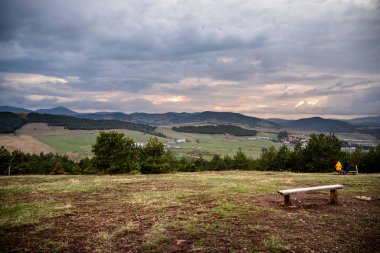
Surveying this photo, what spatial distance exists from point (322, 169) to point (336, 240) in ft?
204

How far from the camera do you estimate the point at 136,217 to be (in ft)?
40.3

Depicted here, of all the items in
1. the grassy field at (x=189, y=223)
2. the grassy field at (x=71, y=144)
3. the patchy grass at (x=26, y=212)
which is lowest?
the grassy field at (x=71, y=144)

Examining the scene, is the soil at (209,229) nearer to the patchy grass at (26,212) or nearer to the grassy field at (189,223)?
the grassy field at (189,223)

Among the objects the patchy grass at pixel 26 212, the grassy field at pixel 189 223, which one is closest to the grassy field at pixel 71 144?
the patchy grass at pixel 26 212

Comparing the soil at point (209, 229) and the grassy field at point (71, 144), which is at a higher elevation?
the soil at point (209, 229)

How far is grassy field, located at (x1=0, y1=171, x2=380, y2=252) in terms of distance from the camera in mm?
8820

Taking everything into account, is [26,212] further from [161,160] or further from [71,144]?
[71,144]

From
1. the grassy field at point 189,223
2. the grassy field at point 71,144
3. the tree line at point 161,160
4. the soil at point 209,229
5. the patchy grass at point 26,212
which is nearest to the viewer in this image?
the soil at point 209,229

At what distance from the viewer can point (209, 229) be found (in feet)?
33.9

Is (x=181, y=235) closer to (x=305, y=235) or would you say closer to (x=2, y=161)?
(x=305, y=235)

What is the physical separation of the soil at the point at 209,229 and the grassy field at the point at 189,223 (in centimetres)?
3

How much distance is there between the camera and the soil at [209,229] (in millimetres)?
8719

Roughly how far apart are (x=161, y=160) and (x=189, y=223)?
36638 millimetres

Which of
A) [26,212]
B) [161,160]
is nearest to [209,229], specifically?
[26,212]
